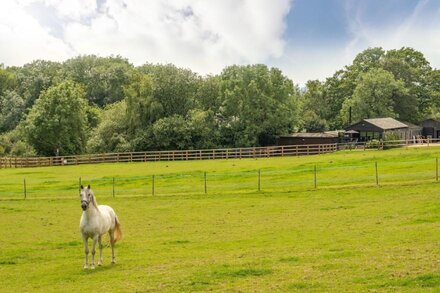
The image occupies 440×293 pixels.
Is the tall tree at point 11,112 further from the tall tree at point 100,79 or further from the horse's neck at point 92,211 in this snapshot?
the horse's neck at point 92,211

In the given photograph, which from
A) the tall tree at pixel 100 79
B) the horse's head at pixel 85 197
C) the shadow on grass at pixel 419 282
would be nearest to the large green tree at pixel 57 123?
the tall tree at pixel 100 79

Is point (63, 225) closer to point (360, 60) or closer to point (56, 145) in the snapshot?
point (56, 145)

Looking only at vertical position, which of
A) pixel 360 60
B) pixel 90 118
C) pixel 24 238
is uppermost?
pixel 360 60

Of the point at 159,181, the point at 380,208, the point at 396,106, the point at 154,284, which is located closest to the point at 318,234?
the point at 380,208

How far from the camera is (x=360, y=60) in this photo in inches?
4756

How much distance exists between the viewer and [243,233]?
2220 cm

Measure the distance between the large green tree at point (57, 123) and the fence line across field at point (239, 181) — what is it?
2979 cm

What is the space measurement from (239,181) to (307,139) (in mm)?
38559

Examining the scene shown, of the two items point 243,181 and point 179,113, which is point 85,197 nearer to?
point 243,181

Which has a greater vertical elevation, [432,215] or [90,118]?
[90,118]

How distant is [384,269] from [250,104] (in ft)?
227

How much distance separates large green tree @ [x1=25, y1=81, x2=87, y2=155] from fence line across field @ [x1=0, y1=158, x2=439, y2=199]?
97.7ft

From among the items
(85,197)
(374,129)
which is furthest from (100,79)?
(85,197)

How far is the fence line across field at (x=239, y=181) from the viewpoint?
37938 millimetres
